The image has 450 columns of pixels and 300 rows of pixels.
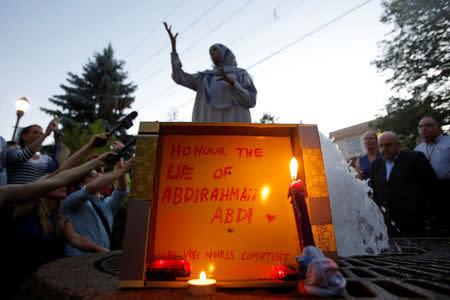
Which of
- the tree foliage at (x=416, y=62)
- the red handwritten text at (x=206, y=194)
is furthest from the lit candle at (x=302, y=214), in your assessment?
the tree foliage at (x=416, y=62)

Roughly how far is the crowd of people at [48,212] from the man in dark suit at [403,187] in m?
2.83

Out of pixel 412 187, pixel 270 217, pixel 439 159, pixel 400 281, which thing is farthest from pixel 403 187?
pixel 270 217

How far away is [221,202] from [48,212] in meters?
1.66

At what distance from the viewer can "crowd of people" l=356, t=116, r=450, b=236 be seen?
2533mm

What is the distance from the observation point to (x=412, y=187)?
8.70 feet

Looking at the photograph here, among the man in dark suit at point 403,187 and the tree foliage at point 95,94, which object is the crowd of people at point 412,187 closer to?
the man in dark suit at point 403,187

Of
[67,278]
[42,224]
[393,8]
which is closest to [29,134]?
[42,224]

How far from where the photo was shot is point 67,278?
768 mm

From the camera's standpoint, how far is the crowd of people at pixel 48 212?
141cm

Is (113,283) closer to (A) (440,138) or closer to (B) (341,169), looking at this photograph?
(B) (341,169)

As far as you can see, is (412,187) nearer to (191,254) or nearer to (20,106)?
(191,254)

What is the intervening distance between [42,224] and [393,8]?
67.6 feet

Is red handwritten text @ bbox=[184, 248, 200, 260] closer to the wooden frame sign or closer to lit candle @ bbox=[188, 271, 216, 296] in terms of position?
the wooden frame sign

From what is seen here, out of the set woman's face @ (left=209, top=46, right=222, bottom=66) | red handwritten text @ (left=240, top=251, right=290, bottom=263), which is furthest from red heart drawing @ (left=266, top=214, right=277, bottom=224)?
woman's face @ (left=209, top=46, right=222, bottom=66)
